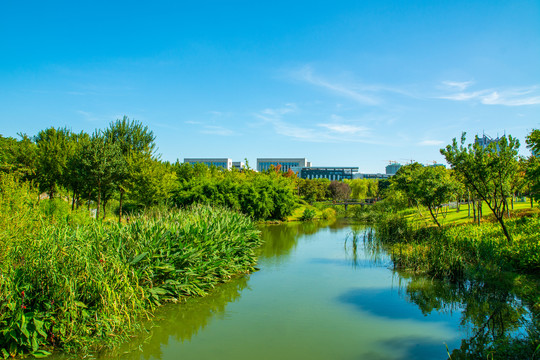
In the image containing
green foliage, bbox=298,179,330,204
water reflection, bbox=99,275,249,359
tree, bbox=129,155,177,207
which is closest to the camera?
water reflection, bbox=99,275,249,359

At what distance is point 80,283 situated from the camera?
680cm

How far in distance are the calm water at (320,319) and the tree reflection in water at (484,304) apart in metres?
0.04

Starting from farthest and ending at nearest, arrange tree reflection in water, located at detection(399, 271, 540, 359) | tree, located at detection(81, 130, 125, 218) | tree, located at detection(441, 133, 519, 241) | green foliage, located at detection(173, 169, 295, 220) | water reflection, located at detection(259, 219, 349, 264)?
green foliage, located at detection(173, 169, 295, 220) → tree, located at detection(81, 130, 125, 218) → water reflection, located at detection(259, 219, 349, 264) → tree, located at detection(441, 133, 519, 241) → tree reflection in water, located at detection(399, 271, 540, 359)

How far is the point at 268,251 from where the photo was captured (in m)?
19.3

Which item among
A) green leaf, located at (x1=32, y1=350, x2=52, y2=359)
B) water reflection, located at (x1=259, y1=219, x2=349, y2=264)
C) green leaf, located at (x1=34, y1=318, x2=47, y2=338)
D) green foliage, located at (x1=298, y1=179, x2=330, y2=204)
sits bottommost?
water reflection, located at (x1=259, y1=219, x2=349, y2=264)

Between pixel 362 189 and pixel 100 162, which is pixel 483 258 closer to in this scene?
pixel 100 162

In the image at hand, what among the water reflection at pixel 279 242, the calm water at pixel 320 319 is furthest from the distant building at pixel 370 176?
the calm water at pixel 320 319

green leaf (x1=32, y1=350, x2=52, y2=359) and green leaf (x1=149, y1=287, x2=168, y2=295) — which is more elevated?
green leaf (x1=149, y1=287, x2=168, y2=295)

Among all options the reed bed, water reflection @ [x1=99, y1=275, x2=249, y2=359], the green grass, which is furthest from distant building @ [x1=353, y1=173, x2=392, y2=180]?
the reed bed

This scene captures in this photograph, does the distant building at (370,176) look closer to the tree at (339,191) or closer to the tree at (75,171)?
the tree at (339,191)

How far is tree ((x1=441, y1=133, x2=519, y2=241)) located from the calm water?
4543 millimetres

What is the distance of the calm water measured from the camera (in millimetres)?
7328

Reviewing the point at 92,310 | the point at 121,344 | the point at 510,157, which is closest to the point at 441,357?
the point at 121,344

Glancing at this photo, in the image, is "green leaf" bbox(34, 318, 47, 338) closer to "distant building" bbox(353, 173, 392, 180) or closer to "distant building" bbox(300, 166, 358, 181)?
"distant building" bbox(300, 166, 358, 181)
